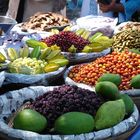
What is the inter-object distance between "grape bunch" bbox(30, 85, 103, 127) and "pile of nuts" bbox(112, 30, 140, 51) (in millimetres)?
1117

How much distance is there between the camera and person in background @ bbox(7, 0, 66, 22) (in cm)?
401

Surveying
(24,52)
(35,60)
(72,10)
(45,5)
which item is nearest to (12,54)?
(24,52)

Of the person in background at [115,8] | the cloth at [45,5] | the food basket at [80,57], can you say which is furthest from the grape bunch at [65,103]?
the cloth at [45,5]

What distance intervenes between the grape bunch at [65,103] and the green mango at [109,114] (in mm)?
47

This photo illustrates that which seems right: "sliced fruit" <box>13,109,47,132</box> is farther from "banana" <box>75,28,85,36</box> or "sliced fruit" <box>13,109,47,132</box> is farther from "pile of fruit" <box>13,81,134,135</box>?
"banana" <box>75,28,85,36</box>

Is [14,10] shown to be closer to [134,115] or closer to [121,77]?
[121,77]

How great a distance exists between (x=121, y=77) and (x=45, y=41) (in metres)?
0.78

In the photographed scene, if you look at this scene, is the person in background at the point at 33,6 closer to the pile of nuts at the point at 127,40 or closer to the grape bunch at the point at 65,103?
the pile of nuts at the point at 127,40

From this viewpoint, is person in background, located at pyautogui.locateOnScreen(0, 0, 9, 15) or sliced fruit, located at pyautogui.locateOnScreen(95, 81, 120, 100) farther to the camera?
person in background, located at pyautogui.locateOnScreen(0, 0, 9, 15)

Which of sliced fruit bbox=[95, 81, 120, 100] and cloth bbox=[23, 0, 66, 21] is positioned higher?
sliced fruit bbox=[95, 81, 120, 100]

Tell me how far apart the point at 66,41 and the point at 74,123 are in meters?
1.17

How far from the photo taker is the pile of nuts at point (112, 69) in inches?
80.1

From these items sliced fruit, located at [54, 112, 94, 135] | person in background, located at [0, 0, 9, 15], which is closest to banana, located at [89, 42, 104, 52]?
Answer: sliced fruit, located at [54, 112, 94, 135]

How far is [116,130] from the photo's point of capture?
4.78 feet
